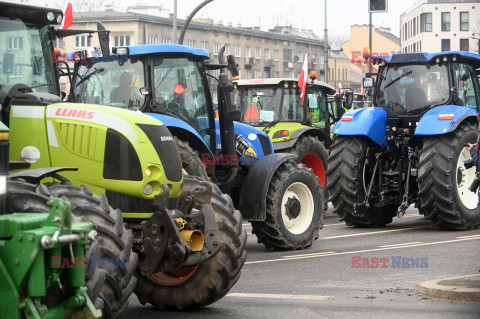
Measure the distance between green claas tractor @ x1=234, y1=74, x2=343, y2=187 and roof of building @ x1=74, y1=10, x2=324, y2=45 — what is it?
5945 centimetres

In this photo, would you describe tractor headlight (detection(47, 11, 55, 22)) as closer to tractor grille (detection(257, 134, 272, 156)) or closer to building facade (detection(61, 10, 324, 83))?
tractor grille (detection(257, 134, 272, 156))

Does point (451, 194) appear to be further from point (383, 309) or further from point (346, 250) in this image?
point (383, 309)

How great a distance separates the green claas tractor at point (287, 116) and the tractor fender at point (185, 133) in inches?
263

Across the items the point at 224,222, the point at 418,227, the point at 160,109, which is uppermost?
the point at 160,109

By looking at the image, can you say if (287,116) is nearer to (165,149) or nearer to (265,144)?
(265,144)

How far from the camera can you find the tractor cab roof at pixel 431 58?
17.7 m

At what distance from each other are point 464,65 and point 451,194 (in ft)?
9.25

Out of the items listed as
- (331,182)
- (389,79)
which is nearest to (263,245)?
(331,182)

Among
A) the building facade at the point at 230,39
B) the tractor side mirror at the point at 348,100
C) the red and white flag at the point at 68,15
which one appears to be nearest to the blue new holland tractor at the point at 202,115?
the red and white flag at the point at 68,15

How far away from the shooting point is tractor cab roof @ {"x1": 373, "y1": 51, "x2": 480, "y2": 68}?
1767 cm

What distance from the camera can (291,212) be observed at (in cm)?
1474

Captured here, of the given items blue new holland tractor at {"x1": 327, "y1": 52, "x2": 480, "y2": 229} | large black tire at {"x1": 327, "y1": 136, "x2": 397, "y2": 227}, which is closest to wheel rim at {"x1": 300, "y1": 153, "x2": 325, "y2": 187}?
blue new holland tractor at {"x1": 327, "y1": 52, "x2": 480, "y2": 229}

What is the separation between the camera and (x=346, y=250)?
1451 centimetres

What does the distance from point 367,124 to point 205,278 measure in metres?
8.60
